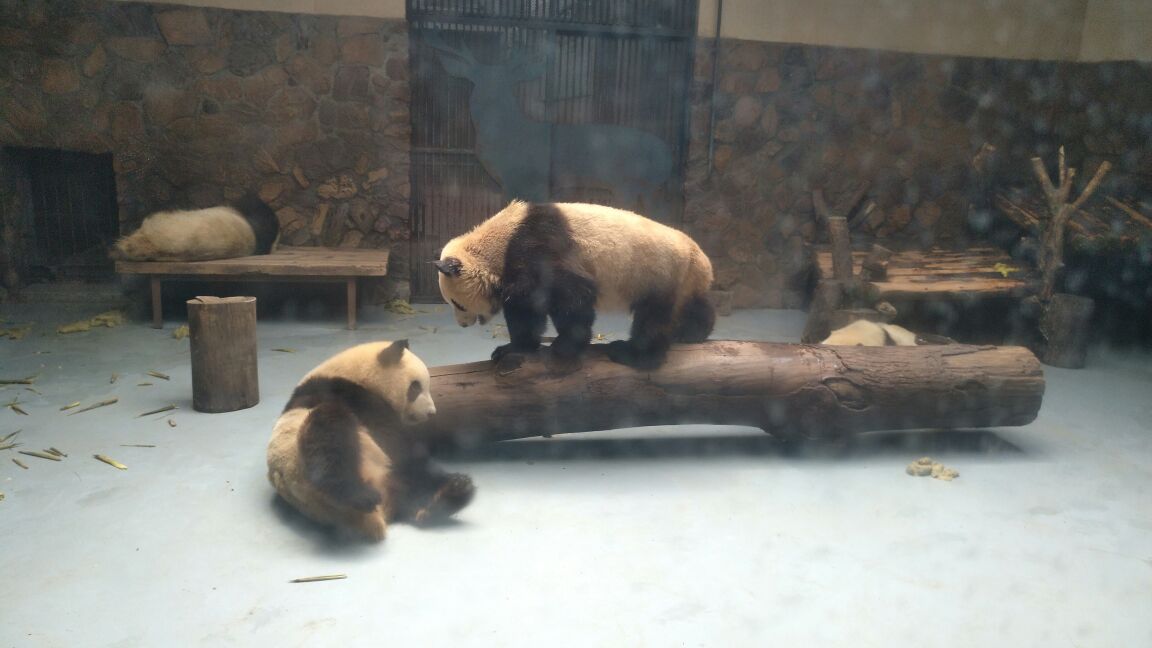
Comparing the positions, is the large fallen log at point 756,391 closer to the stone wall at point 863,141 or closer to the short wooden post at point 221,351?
the short wooden post at point 221,351

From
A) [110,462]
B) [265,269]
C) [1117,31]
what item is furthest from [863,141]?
[110,462]

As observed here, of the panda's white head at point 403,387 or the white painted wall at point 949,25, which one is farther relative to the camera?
the white painted wall at point 949,25

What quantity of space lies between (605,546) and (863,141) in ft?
22.6

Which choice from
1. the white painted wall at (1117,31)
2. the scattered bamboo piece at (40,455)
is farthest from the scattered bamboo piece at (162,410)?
the white painted wall at (1117,31)

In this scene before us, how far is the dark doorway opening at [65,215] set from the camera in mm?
7535

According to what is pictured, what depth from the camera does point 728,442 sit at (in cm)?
434

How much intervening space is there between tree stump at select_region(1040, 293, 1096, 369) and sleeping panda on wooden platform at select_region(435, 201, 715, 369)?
13.4 ft

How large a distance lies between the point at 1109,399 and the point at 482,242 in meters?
4.74

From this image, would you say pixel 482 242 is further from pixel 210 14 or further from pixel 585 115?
pixel 210 14

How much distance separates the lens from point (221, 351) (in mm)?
4410

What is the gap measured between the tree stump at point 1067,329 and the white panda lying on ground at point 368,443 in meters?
5.49

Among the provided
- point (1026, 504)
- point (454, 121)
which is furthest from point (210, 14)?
point (1026, 504)

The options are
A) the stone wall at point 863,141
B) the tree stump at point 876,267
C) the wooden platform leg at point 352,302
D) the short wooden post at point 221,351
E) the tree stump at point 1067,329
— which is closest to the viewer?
the short wooden post at point 221,351

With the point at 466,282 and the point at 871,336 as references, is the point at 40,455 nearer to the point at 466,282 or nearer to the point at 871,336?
the point at 466,282
